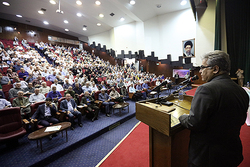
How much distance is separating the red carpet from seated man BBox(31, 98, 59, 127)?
68.0 inches

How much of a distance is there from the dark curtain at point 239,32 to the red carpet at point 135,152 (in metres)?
2.74

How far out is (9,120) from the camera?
234 cm

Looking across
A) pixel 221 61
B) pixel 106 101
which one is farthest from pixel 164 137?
pixel 106 101

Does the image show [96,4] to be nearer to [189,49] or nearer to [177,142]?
[189,49]

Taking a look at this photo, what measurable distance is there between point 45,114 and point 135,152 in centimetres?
230

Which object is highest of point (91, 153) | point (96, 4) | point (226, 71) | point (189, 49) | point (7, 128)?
point (96, 4)

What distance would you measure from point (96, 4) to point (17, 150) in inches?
311

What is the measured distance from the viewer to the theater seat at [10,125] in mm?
2170

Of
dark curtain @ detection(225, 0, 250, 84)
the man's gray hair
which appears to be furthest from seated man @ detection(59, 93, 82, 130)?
dark curtain @ detection(225, 0, 250, 84)

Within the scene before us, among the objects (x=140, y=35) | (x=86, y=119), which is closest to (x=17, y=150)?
Answer: (x=86, y=119)

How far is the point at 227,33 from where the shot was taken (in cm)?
411

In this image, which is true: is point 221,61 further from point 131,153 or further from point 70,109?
point 70,109

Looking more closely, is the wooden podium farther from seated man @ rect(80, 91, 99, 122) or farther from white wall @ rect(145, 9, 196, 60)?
white wall @ rect(145, 9, 196, 60)

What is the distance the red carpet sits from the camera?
179 cm
